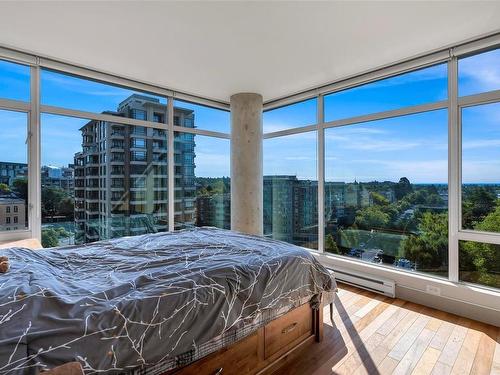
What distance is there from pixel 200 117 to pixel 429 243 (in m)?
3.57

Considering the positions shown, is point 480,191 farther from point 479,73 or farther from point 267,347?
point 267,347

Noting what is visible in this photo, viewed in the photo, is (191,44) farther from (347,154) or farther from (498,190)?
(498,190)

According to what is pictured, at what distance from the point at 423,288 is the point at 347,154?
181 centimetres

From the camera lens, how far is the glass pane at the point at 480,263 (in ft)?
8.41

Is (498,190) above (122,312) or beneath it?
above

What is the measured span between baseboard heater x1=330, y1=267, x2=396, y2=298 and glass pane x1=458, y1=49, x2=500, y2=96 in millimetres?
2142

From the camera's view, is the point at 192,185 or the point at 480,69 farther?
the point at 192,185

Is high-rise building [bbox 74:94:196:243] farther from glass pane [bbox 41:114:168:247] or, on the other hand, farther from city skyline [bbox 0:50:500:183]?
city skyline [bbox 0:50:500:183]

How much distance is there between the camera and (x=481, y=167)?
8.75 feet

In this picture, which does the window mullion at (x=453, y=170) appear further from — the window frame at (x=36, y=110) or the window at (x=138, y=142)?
the window at (x=138, y=142)

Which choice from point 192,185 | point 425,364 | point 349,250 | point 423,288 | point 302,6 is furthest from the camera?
point 192,185

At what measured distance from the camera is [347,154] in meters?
3.70

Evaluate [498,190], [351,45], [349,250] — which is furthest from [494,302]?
[351,45]

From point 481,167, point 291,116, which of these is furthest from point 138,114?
point 481,167
